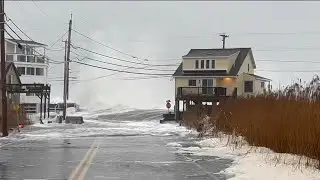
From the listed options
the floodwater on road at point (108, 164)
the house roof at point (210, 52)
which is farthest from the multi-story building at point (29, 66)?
the floodwater on road at point (108, 164)

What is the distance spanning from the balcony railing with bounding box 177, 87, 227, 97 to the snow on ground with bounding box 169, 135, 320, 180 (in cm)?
4140

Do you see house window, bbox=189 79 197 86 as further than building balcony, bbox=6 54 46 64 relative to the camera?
No

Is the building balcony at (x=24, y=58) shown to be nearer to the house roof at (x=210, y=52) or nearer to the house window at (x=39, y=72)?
the house window at (x=39, y=72)

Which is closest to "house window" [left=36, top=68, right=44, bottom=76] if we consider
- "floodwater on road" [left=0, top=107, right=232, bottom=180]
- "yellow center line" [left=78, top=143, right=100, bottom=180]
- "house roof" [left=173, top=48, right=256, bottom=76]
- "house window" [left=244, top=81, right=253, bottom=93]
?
"house roof" [left=173, top=48, right=256, bottom=76]

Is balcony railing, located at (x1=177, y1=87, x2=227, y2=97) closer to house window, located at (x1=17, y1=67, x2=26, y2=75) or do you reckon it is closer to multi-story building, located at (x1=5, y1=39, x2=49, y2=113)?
multi-story building, located at (x1=5, y1=39, x2=49, y2=113)

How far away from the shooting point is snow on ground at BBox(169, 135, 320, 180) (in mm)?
12062

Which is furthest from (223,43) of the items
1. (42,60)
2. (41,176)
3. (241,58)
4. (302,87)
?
(41,176)

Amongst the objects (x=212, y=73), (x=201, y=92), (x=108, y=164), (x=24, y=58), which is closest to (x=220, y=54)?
(x=212, y=73)

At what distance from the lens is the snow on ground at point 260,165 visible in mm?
12062

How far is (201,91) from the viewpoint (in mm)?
66000

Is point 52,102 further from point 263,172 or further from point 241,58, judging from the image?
point 263,172

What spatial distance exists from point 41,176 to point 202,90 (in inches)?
2129

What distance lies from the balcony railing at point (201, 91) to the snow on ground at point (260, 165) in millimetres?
41396

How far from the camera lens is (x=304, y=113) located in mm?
15250
